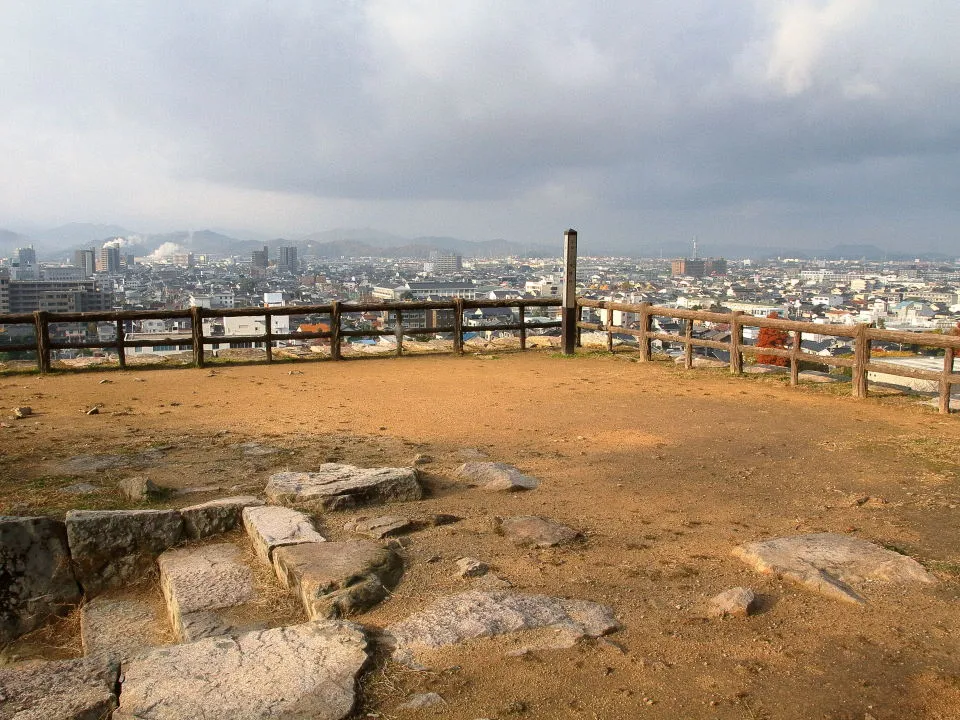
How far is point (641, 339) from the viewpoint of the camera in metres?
13.1

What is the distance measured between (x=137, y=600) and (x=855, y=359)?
8567mm

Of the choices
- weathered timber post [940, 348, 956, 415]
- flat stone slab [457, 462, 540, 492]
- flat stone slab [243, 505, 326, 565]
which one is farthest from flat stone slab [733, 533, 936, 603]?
weathered timber post [940, 348, 956, 415]

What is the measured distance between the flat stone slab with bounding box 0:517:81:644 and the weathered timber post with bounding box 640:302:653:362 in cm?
990

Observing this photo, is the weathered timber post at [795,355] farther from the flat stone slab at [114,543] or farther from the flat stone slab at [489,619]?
the flat stone slab at [114,543]

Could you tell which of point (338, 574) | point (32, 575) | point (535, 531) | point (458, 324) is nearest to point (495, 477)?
point (535, 531)

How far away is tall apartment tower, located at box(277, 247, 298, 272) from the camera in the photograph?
44688mm

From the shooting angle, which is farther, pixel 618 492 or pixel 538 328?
pixel 538 328

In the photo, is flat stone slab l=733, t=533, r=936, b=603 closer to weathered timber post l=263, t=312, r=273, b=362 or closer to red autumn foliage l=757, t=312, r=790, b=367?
red autumn foliage l=757, t=312, r=790, b=367

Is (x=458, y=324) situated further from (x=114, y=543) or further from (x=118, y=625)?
(x=118, y=625)

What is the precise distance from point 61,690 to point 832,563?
3.80m

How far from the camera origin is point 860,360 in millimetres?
9516

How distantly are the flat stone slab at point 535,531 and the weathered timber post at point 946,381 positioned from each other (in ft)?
19.6

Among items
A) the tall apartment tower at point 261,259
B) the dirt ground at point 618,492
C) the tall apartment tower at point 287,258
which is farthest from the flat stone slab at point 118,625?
the tall apartment tower at point 287,258

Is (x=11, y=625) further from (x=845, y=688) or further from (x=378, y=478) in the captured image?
(x=845, y=688)
